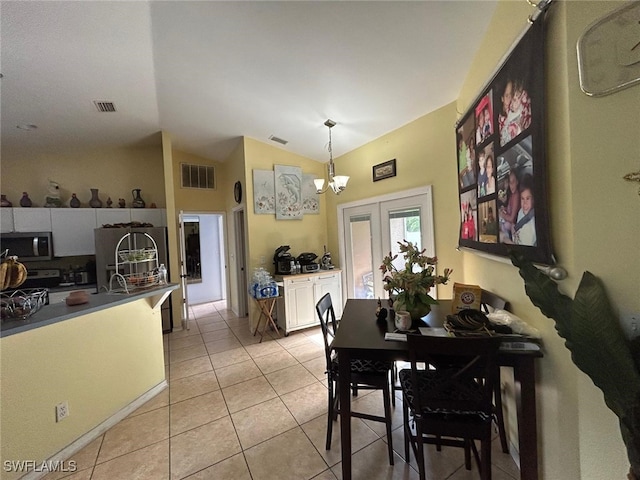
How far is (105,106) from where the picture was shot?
10.1 feet

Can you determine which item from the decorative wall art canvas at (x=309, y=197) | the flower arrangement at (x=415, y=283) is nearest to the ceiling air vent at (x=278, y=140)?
the decorative wall art canvas at (x=309, y=197)

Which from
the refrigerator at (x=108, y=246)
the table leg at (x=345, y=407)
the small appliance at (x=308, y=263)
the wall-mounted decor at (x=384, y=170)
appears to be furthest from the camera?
the small appliance at (x=308, y=263)

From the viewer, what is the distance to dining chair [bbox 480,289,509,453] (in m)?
1.34

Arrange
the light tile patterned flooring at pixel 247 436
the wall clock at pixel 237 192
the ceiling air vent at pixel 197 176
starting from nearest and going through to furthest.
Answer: the light tile patterned flooring at pixel 247 436
the wall clock at pixel 237 192
the ceiling air vent at pixel 197 176

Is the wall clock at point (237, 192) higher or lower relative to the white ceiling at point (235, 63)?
lower

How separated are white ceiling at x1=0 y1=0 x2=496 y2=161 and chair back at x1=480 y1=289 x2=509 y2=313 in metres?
1.89

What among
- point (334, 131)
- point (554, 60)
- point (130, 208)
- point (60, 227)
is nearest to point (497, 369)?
point (554, 60)

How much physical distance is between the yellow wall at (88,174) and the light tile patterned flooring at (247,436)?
325cm

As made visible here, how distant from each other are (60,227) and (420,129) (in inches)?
206

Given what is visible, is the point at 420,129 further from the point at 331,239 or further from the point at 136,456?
the point at 136,456

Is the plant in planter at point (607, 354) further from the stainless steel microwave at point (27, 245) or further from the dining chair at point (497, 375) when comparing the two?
the stainless steel microwave at point (27, 245)

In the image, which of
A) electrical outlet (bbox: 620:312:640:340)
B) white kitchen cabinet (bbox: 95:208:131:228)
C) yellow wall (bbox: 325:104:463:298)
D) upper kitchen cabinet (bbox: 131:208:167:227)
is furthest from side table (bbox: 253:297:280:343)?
electrical outlet (bbox: 620:312:640:340)

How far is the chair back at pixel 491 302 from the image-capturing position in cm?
169

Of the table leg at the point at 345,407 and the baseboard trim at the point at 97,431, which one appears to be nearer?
the table leg at the point at 345,407
